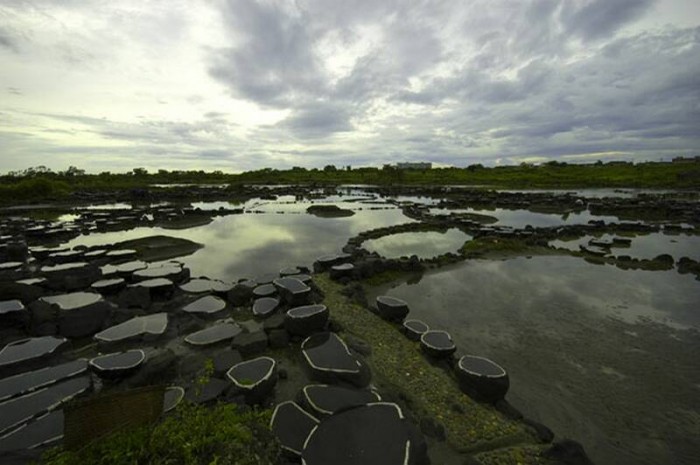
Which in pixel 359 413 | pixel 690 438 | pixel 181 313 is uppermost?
pixel 359 413

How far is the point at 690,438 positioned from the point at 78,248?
24986mm

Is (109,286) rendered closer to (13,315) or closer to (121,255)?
(13,315)

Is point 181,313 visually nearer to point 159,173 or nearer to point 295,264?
point 295,264

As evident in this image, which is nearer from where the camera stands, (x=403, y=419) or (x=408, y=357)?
(x=403, y=419)

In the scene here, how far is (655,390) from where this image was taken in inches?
291

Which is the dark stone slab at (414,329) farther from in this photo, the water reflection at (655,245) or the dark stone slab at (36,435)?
the water reflection at (655,245)

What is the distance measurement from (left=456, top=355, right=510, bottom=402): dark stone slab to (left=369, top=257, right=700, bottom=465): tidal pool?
0.59 metres

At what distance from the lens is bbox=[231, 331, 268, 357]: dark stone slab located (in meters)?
7.99

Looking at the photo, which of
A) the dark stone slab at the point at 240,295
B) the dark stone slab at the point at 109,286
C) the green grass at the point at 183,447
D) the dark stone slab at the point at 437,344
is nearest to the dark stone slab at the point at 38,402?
the green grass at the point at 183,447

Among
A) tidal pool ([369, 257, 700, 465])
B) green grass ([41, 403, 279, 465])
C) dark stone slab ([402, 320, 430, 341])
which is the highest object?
green grass ([41, 403, 279, 465])

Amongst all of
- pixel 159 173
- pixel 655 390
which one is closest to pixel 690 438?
pixel 655 390

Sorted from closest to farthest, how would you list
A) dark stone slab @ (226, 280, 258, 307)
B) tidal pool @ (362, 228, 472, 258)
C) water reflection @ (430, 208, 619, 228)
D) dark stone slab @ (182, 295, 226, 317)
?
dark stone slab @ (182, 295, 226, 317) → dark stone slab @ (226, 280, 258, 307) → tidal pool @ (362, 228, 472, 258) → water reflection @ (430, 208, 619, 228)

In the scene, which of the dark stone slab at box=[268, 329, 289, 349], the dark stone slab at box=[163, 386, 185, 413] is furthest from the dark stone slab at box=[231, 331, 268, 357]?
the dark stone slab at box=[163, 386, 185, 413]

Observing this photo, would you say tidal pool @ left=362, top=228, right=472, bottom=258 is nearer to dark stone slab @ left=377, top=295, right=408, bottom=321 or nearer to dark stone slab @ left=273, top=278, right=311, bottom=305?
dark stone slab @ left=377, top=295, right=408, bottom=321
